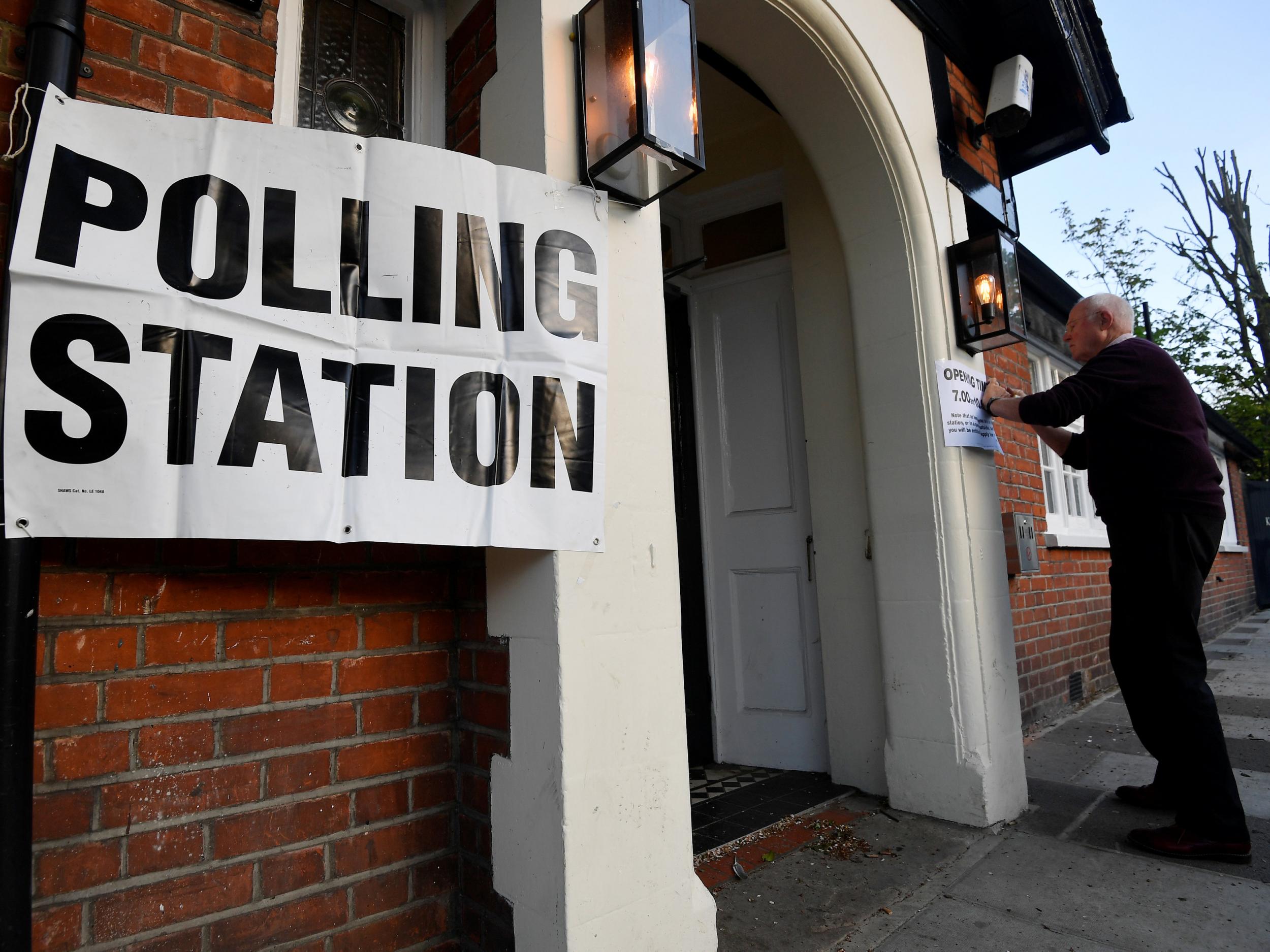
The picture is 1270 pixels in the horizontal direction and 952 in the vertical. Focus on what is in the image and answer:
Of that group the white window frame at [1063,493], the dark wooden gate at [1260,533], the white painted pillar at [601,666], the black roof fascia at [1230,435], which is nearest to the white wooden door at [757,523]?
the white painted pillar at [601,666]

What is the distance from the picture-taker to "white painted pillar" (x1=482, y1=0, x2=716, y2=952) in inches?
68.4

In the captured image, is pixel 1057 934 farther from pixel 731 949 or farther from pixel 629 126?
pixel 629 126

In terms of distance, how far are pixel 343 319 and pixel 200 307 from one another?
0.90ft

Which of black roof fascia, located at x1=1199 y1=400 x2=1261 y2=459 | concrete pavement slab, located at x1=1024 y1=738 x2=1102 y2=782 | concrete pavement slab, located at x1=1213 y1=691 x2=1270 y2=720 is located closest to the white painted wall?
concrete pavement slab, located at x1=1024 y1=738 x2=1102 y2=782

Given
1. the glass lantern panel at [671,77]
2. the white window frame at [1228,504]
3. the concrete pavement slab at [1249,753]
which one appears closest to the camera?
the glass lantern panel at [671,77]

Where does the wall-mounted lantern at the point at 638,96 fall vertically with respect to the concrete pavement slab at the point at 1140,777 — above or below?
above

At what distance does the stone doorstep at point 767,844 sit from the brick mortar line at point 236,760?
3.94ft

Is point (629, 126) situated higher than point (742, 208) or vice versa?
point (742, 208)

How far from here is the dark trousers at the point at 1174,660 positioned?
2.66 metres

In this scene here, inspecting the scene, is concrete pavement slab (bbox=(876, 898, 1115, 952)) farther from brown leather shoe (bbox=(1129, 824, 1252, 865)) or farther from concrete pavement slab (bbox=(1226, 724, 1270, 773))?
concrete pavement slab (bbox=(1226, 724, 1270, 773))

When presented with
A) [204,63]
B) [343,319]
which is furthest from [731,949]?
[204,63]

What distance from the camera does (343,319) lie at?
1.62 metres

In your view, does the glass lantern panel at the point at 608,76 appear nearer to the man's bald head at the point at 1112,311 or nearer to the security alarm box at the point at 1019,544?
the man's bald head at the point at 1112,311

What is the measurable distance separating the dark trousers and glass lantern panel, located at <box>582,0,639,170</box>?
2.51 meters
